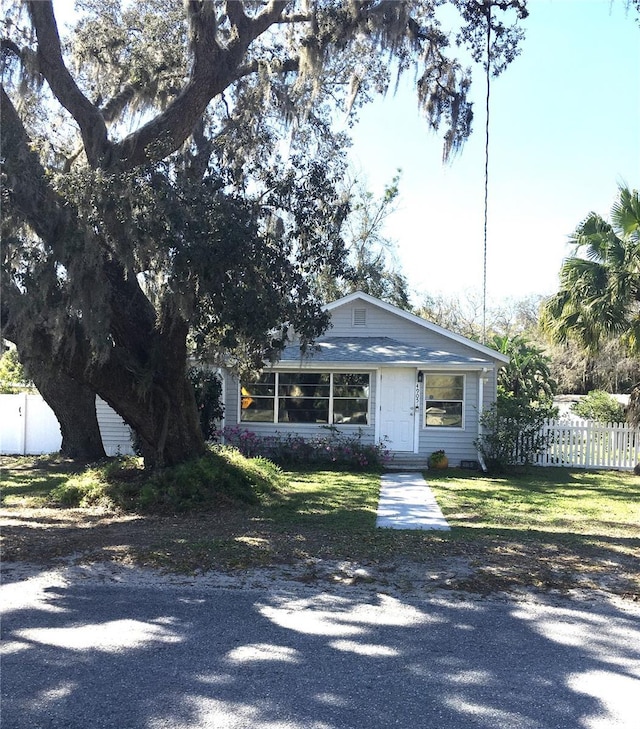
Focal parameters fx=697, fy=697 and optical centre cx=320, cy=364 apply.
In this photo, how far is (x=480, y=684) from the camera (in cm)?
416

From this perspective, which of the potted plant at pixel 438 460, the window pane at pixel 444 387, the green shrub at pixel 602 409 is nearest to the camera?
the potted plant at pixel 438 460

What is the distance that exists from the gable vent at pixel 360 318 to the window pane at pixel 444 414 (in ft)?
9.28

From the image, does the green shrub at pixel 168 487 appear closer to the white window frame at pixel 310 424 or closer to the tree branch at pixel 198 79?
the tree branch at pixel 198 79

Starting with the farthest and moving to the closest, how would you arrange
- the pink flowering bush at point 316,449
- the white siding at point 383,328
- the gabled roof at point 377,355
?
the white siding at point 383,328, the gabled roof at point 377,355, the pink flowering bush at point 316,449

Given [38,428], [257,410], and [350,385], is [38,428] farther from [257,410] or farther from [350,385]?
[350,385]

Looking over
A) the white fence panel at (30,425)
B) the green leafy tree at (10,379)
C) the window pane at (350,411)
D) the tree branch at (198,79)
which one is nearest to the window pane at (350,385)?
the window pane at (350,411)

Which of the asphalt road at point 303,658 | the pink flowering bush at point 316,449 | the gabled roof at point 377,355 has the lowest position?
the asphalt road at point 303,658

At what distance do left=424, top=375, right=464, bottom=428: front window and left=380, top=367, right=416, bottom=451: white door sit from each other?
37 centimetres

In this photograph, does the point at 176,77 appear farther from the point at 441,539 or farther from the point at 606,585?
the point at 606,585

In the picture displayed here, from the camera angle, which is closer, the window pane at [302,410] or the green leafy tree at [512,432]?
the green leafy tree at [512,432]

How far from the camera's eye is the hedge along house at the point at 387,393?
16.8m

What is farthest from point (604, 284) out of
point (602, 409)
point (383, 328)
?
point (602, 409)

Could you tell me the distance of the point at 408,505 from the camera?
1091 cm

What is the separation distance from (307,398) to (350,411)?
1.12m
